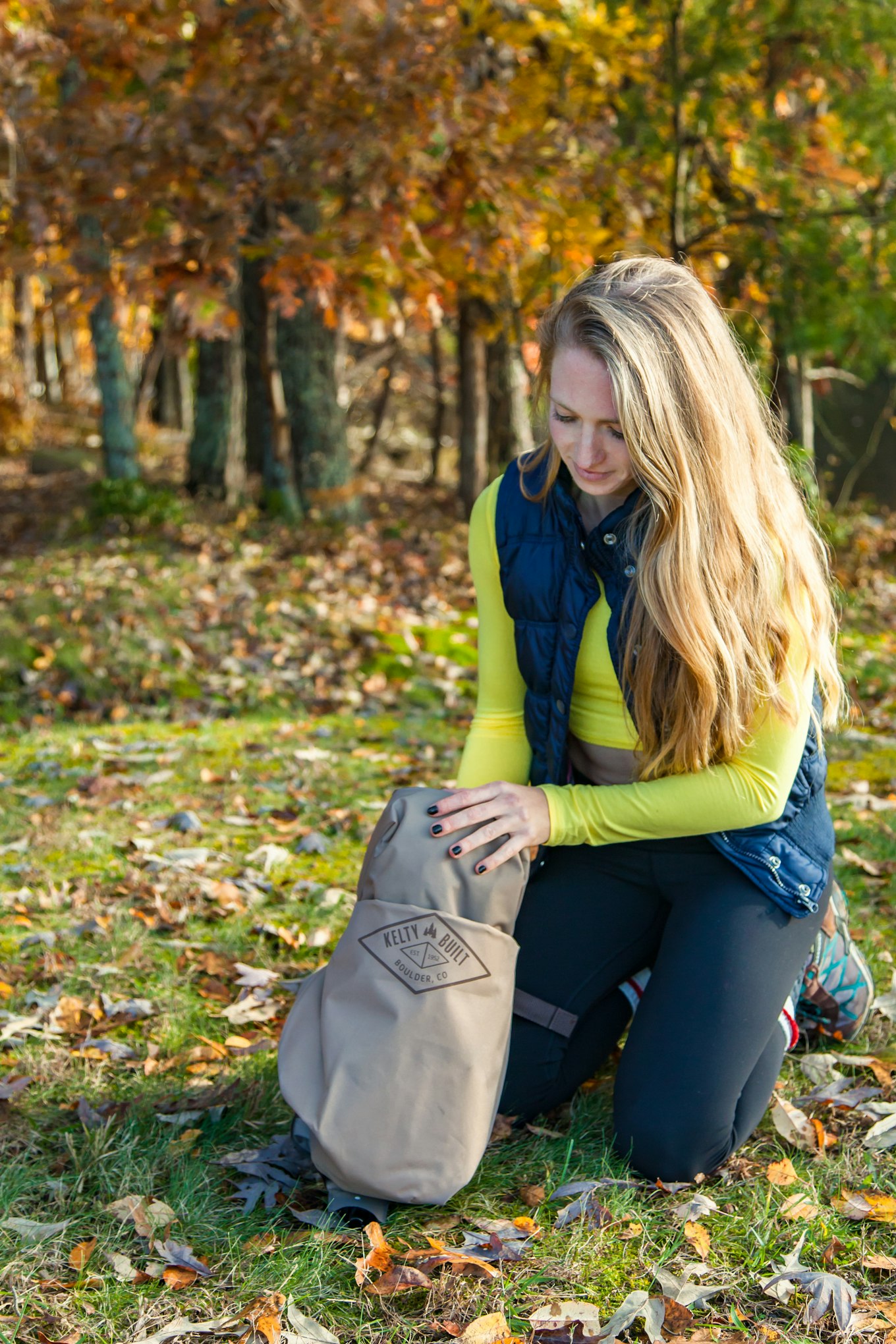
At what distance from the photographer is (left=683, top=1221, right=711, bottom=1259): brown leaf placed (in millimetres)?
2051

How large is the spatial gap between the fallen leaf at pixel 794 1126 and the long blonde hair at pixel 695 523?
85 cm

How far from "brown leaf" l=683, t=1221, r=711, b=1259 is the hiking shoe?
73 centimetres

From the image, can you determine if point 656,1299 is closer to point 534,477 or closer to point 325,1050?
point 325,1050

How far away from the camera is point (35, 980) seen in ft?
10.1

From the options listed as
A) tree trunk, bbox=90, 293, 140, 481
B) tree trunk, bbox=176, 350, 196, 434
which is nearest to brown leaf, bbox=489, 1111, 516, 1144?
tree trunk, bbox=90, 293, 140, 481

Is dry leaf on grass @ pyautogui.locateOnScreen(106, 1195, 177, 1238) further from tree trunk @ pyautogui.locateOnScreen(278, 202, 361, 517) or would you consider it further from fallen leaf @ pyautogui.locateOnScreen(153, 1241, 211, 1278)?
tree trunk @ pyautogui.locateOnScreen(278, 202, 361, 517)

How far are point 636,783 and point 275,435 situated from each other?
6514mm

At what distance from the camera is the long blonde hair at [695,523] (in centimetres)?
214

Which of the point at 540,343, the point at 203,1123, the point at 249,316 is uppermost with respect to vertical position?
the point at 249,316

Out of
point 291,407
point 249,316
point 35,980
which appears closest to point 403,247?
point 291,407

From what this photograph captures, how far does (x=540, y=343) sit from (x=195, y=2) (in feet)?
15.7

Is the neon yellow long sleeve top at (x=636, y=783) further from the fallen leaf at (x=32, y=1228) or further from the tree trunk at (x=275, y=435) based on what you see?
the tree trunk at (x=275, y=435)

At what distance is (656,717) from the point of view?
7.78ft

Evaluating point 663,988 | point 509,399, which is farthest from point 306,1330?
point 509,399
